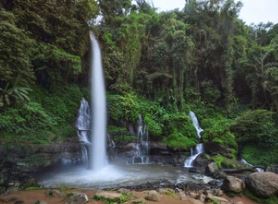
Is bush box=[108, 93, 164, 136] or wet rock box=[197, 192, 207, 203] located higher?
bush box=[108, 93, 164, 136]

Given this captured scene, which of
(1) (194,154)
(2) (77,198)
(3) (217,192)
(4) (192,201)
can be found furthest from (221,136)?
(2) (77,198)

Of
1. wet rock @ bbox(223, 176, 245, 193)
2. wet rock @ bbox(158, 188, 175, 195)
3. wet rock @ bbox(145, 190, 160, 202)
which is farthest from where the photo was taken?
wet rock @ bbox(223, 176, 245, 193)

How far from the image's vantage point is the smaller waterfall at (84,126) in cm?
1578

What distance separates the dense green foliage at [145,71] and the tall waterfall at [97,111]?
1.99 feet

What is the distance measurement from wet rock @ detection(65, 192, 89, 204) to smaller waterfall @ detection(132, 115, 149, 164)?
8.23m

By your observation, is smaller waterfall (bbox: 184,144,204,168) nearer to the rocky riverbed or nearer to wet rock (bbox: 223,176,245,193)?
wet rock (bbox: 223,176,245,193)

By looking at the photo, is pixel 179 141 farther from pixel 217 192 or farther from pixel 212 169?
pixel 217 192

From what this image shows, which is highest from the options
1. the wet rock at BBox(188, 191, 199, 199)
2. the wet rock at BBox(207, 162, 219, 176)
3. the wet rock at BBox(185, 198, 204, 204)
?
the wet rock at BBox(207, 162, 219, 176)

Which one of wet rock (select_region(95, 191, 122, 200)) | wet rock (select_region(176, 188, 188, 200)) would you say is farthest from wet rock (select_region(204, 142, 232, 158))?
wet rock (select_region(95, 191, 122, 200))

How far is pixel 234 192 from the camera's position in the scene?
1029cm

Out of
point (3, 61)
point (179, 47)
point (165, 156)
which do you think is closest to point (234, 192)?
point (165, 156)

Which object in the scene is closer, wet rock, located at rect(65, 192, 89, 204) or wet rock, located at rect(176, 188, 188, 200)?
wet rock, located at rect(65, 192, 89, 204)

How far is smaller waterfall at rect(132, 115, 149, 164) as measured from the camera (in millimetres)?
17234

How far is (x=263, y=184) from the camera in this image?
10.2 m
